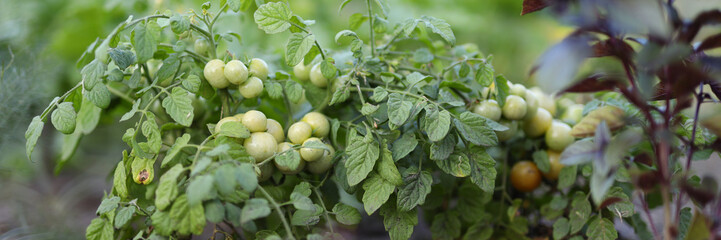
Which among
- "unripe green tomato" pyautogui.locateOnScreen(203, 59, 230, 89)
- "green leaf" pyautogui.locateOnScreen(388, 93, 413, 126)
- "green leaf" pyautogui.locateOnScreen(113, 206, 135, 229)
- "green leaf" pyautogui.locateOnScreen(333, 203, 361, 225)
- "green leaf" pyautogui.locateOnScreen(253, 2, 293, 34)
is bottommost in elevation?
"green leaf" pyautogui.locateOnScreen(333, 203, 361, 225)

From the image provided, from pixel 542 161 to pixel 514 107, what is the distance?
11cm

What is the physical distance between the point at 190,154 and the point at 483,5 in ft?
5.80

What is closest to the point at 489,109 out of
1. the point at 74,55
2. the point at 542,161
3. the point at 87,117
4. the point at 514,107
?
the point at 514,107

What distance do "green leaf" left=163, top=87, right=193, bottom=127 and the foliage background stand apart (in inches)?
8.3

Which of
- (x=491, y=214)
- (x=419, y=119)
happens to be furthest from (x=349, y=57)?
(x=491, y=214)

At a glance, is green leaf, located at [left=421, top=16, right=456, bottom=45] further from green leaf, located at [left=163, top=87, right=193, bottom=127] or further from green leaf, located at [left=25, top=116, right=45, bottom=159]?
green leaf, located at [left=25, top=116, right=45, bottom=159]

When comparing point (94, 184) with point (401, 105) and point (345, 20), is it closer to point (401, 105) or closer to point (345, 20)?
point (345, 20)

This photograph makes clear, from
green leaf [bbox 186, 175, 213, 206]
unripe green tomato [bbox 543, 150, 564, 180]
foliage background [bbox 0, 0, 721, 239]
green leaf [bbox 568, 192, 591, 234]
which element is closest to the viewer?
green leaf [bbox 186, 175, 213, 206]

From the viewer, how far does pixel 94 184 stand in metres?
1.41

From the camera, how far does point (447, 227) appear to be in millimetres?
733

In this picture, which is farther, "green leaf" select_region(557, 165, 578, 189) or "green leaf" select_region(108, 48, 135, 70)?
"green leaf" select_region(557, 165, 578, 189)

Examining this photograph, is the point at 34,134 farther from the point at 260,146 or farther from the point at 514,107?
the point at 514,107

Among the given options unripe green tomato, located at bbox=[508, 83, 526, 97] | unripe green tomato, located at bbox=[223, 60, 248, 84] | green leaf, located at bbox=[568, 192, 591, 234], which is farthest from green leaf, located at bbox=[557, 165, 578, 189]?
unripe green tomato, located at bbox=[223, 60, 248, 84]

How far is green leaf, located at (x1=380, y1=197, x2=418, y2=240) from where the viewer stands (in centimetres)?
59
